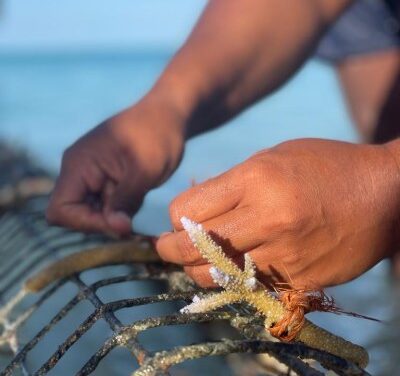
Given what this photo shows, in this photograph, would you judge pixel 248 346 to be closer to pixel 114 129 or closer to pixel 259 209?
pixel 259 209

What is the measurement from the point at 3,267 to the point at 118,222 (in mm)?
556

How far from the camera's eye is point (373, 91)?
260 cm

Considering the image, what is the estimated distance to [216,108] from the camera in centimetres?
159

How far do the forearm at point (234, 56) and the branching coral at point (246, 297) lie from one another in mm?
654

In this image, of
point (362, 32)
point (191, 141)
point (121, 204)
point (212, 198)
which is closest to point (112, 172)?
point (121, 204)

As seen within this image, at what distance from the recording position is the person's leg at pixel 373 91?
93.4 inches

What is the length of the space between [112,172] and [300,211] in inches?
21.2

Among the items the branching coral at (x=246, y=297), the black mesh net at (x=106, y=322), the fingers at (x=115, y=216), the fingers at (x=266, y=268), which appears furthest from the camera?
the fingers at (x=115, y=216)

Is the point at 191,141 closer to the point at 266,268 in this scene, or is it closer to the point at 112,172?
the point at 112,172

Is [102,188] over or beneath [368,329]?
over

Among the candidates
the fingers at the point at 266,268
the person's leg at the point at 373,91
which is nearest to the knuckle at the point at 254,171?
the fingers at the point at 266,268

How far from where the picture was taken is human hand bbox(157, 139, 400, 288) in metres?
0.89

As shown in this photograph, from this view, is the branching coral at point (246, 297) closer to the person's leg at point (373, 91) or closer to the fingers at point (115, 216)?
the fingers at point (115, 216)

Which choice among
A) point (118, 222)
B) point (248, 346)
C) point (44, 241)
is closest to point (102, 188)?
point (118, 222)
